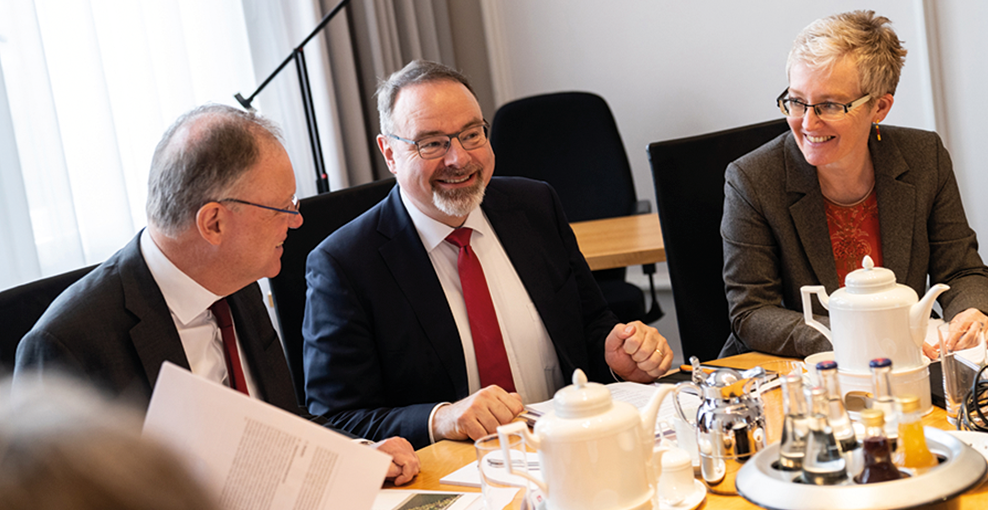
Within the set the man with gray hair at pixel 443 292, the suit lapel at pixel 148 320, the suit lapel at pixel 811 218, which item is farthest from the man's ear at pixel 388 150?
the suit lapel at pixel 811 218

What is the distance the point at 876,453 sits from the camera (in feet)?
2.78

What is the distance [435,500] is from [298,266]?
907 millimetres

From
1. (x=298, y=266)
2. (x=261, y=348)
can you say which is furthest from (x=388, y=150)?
(x=261, y=348)

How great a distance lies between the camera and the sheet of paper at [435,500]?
110cm

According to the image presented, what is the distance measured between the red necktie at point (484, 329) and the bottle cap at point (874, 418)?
3.34 feet

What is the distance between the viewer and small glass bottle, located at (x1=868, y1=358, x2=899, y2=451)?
86cm

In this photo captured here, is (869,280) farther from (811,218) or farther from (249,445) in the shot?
(249,445)

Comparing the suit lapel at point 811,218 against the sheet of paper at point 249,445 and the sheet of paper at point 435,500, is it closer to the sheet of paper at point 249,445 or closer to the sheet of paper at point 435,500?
the sheet of paper at point 435,500

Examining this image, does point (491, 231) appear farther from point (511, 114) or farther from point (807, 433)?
point (511, 114)

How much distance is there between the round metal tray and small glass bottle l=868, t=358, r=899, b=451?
0.16ft

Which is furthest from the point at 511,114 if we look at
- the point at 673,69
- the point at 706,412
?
the point at 706,412

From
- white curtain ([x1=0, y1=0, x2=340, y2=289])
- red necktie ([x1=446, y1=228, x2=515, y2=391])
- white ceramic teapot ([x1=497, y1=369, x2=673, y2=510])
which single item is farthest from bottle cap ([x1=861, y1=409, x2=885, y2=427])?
white curtain ([x1=0, y1=0, x2=340, y2=289])

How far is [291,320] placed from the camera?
190cm

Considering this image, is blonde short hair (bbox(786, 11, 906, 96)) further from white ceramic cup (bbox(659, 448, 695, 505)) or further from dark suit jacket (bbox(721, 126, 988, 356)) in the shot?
white ceramic cup (bbox(659, 448, 695, 505))
